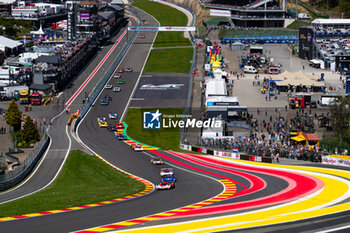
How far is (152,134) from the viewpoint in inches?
3241

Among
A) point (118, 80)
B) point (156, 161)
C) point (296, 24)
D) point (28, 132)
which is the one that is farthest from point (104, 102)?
point (296, 24)

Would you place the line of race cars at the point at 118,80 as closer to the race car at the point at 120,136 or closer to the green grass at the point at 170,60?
the green grass at the point at 170,60

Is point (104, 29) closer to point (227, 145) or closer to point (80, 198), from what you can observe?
point (227, 145)

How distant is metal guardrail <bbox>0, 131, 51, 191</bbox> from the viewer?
182 feet

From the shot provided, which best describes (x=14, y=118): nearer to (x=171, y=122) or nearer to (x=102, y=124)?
(x=102, y=124)

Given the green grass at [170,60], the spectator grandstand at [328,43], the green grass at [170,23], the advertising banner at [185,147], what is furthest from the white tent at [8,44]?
the advertising banner at [185,147]

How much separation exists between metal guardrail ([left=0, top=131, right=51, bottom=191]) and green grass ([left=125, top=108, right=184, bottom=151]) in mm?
13692

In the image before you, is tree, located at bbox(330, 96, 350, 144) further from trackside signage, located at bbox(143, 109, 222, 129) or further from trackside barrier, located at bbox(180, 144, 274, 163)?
trackside signage, located at bbox(143, 109, 222, 129)

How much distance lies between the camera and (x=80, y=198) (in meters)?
48.5

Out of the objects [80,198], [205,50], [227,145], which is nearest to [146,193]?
[80,198]

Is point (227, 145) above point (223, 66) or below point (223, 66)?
below

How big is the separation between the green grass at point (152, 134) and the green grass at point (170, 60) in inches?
1301

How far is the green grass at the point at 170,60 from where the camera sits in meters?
124

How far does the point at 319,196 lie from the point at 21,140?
4046 cm
